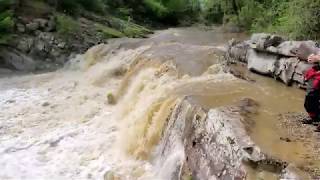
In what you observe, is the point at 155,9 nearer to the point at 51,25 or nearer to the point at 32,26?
the point at 51,25

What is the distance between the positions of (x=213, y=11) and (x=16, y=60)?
13.1m

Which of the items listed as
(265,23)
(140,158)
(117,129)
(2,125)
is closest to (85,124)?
(117,129)

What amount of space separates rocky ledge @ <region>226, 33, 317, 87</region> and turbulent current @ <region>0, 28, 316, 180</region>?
45cm

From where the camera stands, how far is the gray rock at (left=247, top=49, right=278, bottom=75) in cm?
1061

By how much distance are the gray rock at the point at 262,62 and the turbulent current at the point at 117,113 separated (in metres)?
0.77

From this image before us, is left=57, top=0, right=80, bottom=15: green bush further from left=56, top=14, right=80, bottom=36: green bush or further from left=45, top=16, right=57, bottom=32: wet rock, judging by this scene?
left=45, top=16, right=57, bottom=32: wet rock

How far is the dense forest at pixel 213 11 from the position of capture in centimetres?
1220

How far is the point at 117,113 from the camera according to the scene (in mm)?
10961

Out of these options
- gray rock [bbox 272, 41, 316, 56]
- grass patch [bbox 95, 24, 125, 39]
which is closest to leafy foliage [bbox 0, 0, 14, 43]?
grass patch [bbox 95, 24, 125, 39]

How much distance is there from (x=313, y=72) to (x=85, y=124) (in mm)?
5555

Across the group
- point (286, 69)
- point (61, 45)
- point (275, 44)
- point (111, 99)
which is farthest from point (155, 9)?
point (286, 69)

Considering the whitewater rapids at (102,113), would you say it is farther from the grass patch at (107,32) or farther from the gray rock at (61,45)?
the grass patch at (107,32)

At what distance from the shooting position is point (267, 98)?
8664 millimetres

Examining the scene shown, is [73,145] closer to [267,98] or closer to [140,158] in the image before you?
[140,158]
